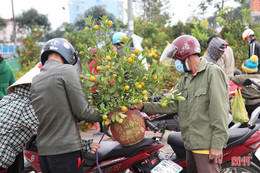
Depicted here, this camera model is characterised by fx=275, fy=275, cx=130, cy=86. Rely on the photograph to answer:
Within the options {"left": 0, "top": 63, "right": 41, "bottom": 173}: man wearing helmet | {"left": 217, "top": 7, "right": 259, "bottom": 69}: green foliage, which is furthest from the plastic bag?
{"left": 217, "top": 7, "right": 259, "bottom": 69}: green foliage

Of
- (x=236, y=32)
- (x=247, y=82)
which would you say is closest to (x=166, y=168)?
(x=247, y=82)

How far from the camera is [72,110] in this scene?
2143 millimetres

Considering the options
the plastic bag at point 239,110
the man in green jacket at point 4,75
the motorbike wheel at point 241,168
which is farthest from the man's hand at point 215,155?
the man in green jacket at point 4,75

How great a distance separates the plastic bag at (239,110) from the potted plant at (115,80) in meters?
1.96

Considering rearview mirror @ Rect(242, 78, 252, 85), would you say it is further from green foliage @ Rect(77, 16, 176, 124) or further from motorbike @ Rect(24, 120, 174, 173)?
green foliage @ Rect(77, 16, 176, 124)

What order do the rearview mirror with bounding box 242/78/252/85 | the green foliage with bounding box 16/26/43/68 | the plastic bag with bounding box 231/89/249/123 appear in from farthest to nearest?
the green foliage with bounding box 16/26/43/68, the rearview mirror with bounding box 242/78/252/85, the plastic bag with bounding box 231/89/249/123

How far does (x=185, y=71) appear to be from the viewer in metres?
2.52

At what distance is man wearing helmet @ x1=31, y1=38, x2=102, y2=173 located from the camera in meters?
2.07

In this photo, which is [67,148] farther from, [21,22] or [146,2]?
[21,22]

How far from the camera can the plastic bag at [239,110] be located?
12.8 ft

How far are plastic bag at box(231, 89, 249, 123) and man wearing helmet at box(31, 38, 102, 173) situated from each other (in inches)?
97.6

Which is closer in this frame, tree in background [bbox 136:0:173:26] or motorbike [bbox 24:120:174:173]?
motorbike [bbox 24:120:174:173]

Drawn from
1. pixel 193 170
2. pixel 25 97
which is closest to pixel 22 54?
pixel 25 97

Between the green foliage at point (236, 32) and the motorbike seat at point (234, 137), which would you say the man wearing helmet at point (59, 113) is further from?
the green foliage at point (236, 32)
